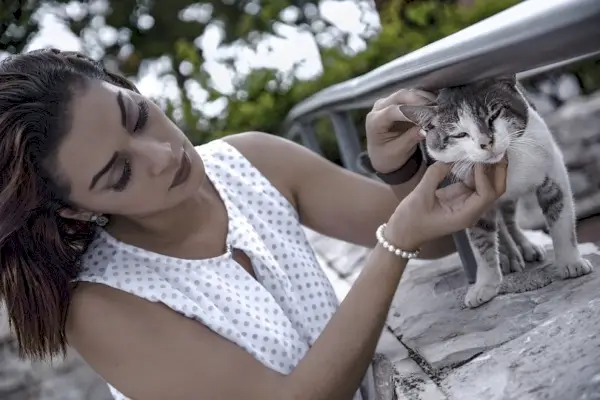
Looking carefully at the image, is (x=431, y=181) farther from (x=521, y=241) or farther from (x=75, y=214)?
(x=75, y=214)

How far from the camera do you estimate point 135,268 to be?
55.1 inches

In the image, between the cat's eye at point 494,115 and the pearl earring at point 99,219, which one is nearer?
the cat's eye at point 494,115

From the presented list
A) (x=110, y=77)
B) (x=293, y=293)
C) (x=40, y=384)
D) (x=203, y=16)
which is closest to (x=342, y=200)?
(x=293, y=293)

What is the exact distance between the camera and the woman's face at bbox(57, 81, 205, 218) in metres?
1.24

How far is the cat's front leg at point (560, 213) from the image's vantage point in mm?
1178

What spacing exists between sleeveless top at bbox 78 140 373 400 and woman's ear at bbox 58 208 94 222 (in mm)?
86

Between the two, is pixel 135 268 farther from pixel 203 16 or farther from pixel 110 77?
pixel 203 16

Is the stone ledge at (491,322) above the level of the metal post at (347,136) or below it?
below

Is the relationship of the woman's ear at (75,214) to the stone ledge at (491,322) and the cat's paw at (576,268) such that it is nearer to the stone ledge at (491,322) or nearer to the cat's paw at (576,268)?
the stone ledge at (491,322)

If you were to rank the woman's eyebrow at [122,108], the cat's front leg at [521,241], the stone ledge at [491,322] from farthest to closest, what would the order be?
the cat's front leg at [521,241] < the woman's eyebrow at [122,108] < the stone ledge at [491,322]

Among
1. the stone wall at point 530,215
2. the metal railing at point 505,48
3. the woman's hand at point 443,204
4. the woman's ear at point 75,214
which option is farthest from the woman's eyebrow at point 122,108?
the stone wall at point 530,215

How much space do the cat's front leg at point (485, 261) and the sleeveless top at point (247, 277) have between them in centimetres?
34

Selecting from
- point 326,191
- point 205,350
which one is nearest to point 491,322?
point 205,350

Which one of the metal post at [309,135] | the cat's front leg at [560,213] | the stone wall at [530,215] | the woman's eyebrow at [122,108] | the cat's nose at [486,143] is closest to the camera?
the cat's nose at [486,143]
